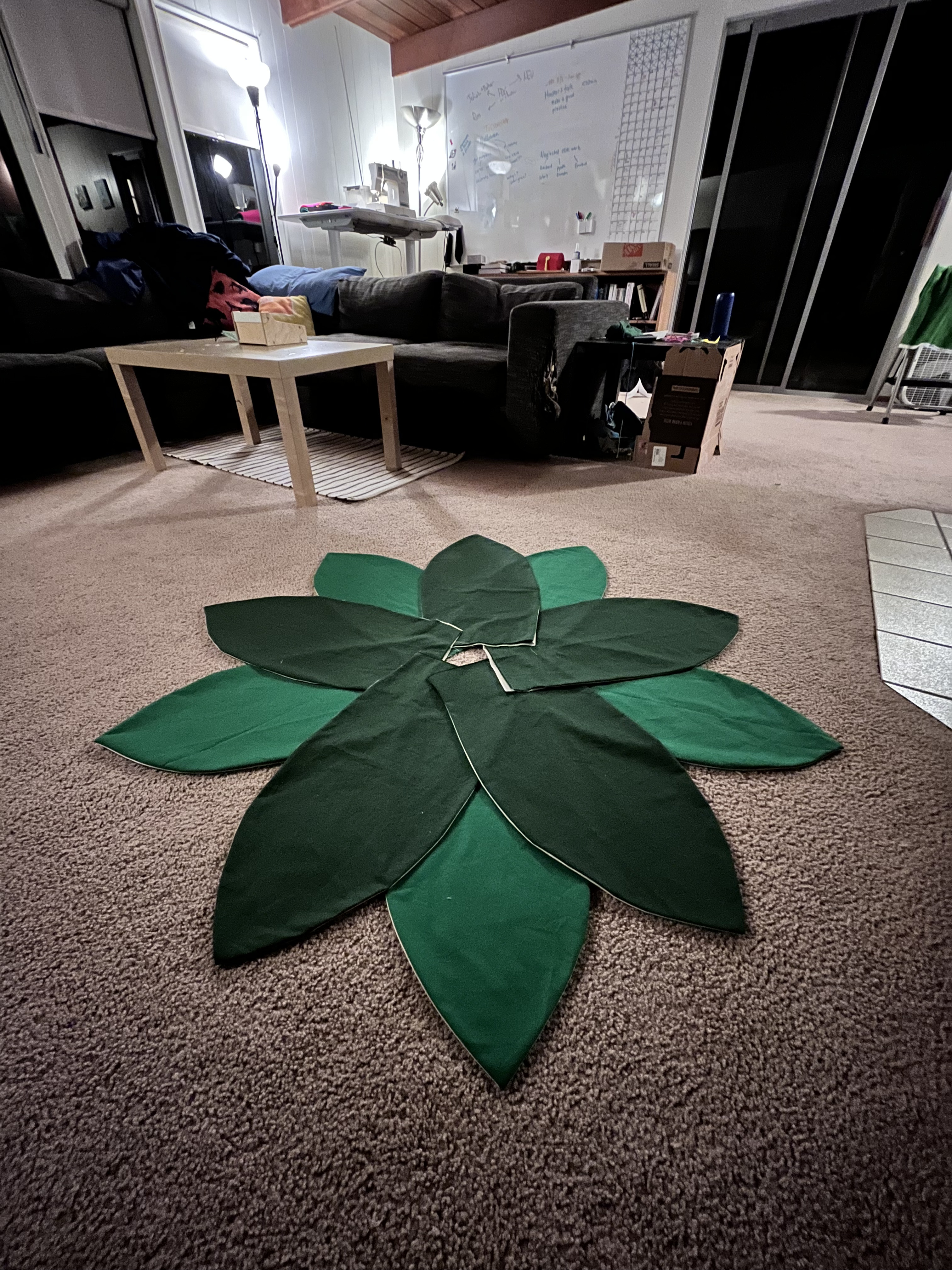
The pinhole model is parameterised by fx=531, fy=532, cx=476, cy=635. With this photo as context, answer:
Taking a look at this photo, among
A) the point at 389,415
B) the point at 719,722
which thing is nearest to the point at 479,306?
the point at 389,415

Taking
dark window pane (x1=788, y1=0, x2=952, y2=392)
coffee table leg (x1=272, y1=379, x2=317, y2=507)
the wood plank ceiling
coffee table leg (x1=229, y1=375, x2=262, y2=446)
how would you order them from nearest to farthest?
Result: 1. coffee table leg (x1=272, y1=379, x2=317, y2=507)
2. coffee table leg (x1=229, y1=375, x2=262, y2=446)
3. dark window pane (x1=788, y1=0, x2=952, y2=392)
4. the wood plank ceiling

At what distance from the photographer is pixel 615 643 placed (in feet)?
3.44

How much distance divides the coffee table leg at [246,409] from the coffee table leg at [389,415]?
74 centimetres

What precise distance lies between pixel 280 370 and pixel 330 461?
30.1 inches

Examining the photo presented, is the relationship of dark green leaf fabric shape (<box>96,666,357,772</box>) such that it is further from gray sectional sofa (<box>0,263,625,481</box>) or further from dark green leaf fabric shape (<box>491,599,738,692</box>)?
gray sectional sofa (<box>0,263,625,481</box>)

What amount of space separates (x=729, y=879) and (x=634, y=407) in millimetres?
3233

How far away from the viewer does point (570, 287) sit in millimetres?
2289

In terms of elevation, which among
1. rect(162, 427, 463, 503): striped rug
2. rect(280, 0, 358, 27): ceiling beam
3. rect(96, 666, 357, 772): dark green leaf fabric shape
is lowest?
rect(162, 427, 463, 503): striped rug

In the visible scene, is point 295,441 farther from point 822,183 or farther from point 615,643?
point 822,183

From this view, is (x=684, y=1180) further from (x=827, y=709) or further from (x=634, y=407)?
(x=634, y=407)

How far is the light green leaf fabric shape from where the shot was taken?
4.00 feet

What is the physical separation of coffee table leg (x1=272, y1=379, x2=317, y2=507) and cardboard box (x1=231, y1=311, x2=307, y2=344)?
0.32 meters

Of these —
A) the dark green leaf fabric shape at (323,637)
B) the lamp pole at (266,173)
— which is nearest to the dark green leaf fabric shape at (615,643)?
the dark green leaf fabric shape at (323,637)

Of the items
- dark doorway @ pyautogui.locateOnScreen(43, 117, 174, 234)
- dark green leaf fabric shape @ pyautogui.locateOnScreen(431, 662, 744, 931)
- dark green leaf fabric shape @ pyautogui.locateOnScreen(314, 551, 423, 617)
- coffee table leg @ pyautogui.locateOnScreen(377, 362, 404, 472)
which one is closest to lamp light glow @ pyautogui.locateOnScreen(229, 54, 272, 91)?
dark doorway @ pyautogui.locateOnScreen(43, 117, 174, 234)
